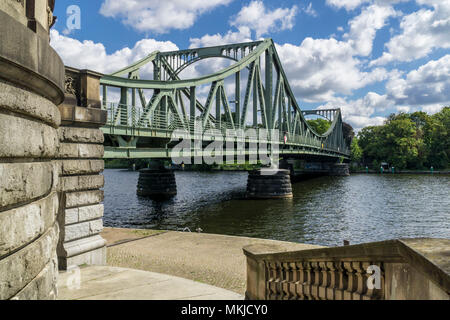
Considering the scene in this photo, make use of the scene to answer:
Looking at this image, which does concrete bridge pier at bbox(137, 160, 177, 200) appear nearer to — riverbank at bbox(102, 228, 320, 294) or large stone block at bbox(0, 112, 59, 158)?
riverbank at bbox(102, 228, 320, 294)

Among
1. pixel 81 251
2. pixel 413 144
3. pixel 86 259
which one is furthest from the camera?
pixel 413 144

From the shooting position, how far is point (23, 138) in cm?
288

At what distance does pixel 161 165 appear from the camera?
1480 inches

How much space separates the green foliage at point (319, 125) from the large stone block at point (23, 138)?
4761 inches

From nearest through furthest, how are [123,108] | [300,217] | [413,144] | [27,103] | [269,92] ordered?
[27,103] < [123,108] < [300,217] < [269,92] < [413,144]

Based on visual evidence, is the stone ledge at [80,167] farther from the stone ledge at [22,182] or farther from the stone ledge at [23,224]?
the stone ledge at [22,182]

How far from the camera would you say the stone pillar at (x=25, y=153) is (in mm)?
2611

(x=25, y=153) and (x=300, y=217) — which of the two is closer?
(x=25, y=153)

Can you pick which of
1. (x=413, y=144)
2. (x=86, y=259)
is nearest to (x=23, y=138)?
(x=86, y=259)

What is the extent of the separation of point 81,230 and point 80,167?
4.84ft

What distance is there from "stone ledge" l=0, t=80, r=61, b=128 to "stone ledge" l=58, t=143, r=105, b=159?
13.8ft

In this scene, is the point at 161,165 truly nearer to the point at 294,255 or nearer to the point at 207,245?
the point at 207,245

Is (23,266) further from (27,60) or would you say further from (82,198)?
(82,198)
